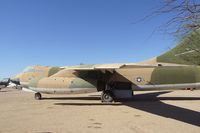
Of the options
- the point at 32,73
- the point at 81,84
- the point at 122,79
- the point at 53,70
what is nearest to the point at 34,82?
the point at 53,70

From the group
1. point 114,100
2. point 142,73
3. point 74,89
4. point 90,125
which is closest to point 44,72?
point 74,89

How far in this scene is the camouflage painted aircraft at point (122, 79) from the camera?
18.0 metres

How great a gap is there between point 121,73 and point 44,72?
6.43 m

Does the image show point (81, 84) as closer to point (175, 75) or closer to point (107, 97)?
point (107, 97)

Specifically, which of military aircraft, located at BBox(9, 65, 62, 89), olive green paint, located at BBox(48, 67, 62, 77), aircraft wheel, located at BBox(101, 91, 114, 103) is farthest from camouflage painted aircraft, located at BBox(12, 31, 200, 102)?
military aircraft, located at BBox(9, 65, 62, 89)

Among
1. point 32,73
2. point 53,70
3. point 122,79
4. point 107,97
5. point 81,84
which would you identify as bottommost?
point 107,97

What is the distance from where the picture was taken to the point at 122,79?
19.4 m

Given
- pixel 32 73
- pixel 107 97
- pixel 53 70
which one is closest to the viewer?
pixel 107 97

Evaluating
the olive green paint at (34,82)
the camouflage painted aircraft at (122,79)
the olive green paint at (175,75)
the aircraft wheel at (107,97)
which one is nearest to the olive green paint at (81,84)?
the camouflage painted aircraft at (122,79)

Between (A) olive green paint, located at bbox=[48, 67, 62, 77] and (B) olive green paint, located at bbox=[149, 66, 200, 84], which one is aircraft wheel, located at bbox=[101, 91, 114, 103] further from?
(A) olive green paint, located at bbox=[48, 67, 62, 77]

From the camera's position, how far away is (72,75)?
19844 mm

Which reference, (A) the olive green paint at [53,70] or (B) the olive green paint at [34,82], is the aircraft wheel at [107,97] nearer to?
(A) the olive green paint at [53,70]

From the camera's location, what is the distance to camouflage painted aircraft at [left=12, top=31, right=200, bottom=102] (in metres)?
18.0

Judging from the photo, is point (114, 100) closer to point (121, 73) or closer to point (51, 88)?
point (121, 73)
